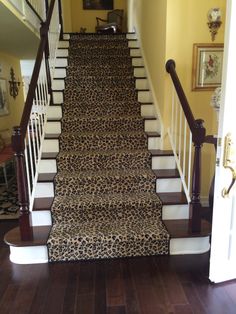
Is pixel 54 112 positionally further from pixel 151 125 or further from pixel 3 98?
pixel 3 98

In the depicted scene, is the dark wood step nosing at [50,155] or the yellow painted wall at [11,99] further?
the yellow painted wall at [11,99]

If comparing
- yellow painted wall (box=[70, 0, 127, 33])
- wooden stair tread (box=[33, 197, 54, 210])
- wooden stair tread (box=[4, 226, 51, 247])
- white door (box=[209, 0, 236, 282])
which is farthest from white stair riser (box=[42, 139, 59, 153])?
yellow painted wall (box=[70, 0, 127, 33])

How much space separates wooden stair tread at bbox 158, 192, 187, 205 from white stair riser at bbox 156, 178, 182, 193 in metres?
0.05

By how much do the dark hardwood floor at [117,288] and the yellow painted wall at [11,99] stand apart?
4197 millimetres

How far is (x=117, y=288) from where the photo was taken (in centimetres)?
193

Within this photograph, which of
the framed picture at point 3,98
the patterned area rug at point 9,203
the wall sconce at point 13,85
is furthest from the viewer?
the wall sconce at point 13,85

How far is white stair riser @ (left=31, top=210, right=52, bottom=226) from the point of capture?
242cm

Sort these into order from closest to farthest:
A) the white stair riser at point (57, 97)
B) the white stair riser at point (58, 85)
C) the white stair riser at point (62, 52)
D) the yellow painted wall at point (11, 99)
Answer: the white stair riser at point (57, 97) → the white stair riser at point (58, 85) → the white stair riser at point (62, 52) → the yellow painted wall at point (11, 99)

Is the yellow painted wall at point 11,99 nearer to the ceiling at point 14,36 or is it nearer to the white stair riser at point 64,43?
the ceiling at point 14,36

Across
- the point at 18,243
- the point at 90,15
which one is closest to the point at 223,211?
the point at 18,243

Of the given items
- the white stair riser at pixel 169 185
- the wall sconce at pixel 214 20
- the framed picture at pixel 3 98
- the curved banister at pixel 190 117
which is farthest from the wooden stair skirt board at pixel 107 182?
the framed picture at pixel 3 98

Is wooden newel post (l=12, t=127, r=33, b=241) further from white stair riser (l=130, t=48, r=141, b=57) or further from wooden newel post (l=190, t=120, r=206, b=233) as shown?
white stair riser (l=130, t=48, r=141, b=57)

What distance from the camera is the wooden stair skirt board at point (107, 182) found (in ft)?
7.43

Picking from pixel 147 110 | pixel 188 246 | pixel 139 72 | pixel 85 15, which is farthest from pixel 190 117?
pixel 85 15
